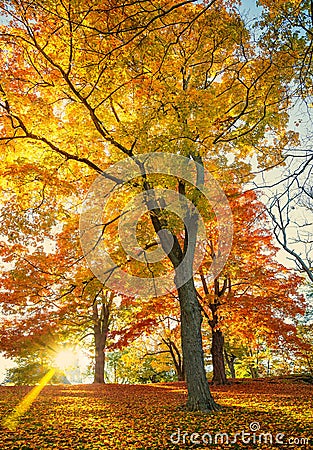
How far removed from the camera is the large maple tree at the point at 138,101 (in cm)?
627

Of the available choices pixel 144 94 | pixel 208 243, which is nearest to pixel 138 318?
pixel 208 243

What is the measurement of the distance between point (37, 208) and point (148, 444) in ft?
16.8

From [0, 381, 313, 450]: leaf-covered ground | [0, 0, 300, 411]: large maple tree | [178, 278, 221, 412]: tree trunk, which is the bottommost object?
[0, 381, 313, 450]: leaf-covered ground

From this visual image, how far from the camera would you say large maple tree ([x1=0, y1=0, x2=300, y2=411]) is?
6.27 meters

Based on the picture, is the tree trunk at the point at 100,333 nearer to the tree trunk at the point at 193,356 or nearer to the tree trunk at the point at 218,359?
the tree trunk at the point at 218,359

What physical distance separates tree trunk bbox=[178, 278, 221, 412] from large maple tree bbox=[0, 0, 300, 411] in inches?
0.8

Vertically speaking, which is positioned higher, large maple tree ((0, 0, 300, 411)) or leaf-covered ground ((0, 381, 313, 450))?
large maple tree ((0, 0, 300, 411))

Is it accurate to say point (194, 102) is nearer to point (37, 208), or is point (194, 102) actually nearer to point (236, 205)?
point (37, 208)

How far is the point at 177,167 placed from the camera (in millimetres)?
7695

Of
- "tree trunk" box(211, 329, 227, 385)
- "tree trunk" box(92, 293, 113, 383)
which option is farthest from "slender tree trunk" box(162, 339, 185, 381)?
"tree trunk" box(211, 329, 227, 385)

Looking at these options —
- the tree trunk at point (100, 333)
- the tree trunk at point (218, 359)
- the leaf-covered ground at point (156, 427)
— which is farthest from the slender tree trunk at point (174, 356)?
the leaf-covered ground at point (156, 427)

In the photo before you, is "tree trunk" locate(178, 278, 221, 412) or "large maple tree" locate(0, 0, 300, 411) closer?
"large maple tree" locate(0, 0, 300, 411)

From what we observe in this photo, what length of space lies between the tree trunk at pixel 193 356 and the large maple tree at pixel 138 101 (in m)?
0.02

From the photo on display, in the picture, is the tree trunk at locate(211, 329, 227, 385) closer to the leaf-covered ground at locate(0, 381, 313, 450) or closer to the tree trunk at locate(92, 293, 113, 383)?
the leaf-covered ground at locate(0, 381, 313, 450)
